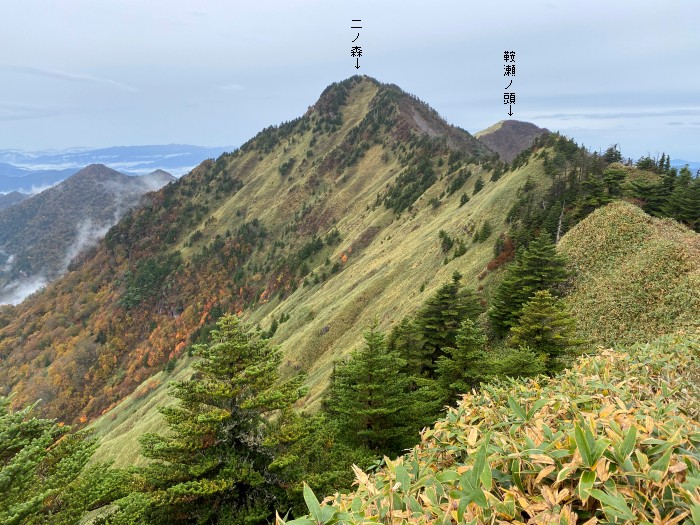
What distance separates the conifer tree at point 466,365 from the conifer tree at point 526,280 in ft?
32.3

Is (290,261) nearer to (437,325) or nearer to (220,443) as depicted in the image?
(437,325)

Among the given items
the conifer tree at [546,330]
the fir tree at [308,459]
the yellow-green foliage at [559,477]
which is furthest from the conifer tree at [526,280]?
the yellow-green foliage at [559,477]

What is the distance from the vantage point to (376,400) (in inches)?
830

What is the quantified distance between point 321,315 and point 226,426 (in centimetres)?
5150

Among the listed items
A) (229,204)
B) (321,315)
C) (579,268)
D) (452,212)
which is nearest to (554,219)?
(579,268)

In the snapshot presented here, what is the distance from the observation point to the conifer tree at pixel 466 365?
855 inches

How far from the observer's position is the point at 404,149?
140000 mm

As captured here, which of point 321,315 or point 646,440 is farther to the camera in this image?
point 321,315

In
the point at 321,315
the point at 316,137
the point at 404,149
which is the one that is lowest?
the point at 321,315

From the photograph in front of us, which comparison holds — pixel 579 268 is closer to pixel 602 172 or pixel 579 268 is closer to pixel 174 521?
pixel 602 172

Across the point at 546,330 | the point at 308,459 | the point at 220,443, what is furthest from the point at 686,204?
the point at 220,443

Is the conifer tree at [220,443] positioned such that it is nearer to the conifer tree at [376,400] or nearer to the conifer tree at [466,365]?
the conifer tree at [376,400]

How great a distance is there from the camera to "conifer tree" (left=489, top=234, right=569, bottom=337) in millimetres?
31288

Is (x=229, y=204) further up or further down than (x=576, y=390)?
further up
